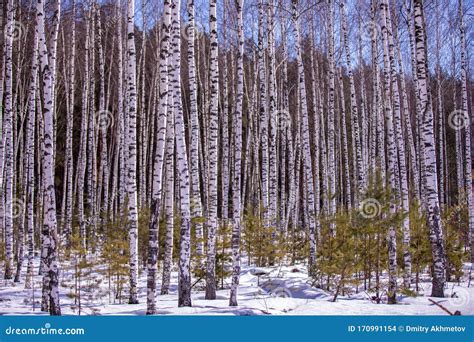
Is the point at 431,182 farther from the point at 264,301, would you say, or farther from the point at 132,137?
the point at 132,137

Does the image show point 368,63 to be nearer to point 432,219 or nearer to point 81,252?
point 432,219

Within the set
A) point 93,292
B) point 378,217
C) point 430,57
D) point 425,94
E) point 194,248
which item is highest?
point 430,57

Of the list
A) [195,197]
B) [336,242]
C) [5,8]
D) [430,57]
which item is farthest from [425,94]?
[430,57]

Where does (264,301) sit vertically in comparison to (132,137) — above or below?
below

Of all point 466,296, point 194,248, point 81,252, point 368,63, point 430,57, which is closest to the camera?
point 466,296

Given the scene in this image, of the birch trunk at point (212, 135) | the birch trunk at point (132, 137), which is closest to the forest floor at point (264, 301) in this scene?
the birch trunk at point (212, 135)

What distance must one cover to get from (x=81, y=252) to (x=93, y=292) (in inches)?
76.4

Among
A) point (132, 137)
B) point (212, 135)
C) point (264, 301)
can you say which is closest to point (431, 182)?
point (264, 301)

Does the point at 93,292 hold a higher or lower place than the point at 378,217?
lower

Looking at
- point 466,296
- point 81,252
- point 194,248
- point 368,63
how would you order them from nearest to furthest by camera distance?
1. point 466,296
2. point 81,252
3. point 194,248
4. point 368,63

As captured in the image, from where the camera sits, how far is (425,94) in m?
9.53

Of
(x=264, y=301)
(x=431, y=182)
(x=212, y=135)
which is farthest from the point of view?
(x=212, y=135)

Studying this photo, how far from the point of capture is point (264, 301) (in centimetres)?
902

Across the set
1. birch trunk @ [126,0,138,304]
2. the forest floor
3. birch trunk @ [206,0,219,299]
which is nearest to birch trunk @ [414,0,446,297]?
the forest floor
